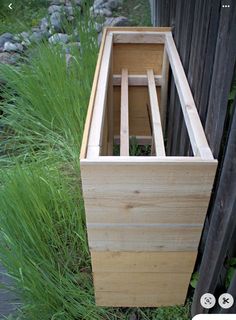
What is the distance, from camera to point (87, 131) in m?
1.25

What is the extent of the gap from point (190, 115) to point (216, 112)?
19cm

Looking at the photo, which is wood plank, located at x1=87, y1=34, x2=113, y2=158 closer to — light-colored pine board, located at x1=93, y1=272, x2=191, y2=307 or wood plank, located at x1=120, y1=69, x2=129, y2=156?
wood plank, located at x1=120, y1=69, x2=129, y2=156

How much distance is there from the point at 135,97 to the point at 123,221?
1372 millimetres

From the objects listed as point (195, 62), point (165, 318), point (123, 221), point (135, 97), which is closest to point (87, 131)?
point (123, 221)

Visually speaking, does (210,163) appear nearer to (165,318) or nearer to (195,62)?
(195,62)

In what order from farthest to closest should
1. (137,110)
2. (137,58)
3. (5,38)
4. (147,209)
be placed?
(5,38), (137,110), (137,58), (147,209)

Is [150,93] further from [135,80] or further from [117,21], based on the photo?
[117,21]

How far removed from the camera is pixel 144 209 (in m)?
1.21

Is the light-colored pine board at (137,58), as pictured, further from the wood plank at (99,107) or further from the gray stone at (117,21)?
the gray stone at (117,21)

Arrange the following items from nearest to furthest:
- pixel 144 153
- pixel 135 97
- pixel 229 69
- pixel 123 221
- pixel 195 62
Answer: pixel 229 69, pixel 123 221, pixel 195 62, pixel 135 97, pixel 144 153

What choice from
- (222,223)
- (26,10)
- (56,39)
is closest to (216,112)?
(222,223)

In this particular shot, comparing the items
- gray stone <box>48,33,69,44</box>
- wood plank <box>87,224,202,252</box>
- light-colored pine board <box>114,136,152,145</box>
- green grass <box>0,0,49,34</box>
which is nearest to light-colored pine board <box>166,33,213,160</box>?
wood plank <box>87,224,202,252</box>

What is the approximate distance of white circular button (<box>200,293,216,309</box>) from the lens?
128 centimetres

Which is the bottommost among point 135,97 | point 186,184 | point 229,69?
point 135,97
